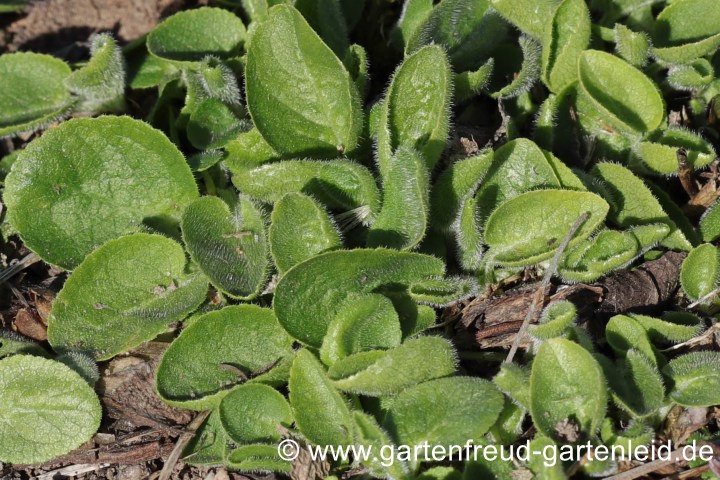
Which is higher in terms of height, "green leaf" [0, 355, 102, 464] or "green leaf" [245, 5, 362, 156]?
"green leaf" [245, 5, 362, 156]

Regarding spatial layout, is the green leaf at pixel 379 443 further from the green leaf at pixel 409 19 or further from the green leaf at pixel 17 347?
the green leaf at pixel 409 19

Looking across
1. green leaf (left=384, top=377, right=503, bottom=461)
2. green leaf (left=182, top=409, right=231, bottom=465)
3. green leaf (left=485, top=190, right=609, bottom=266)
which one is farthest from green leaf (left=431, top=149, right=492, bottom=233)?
green leaf (left=182, top=409, right=231, bottom=465)

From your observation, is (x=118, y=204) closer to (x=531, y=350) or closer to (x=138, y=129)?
(x=138, y=129)

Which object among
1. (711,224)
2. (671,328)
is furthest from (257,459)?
(711,224)

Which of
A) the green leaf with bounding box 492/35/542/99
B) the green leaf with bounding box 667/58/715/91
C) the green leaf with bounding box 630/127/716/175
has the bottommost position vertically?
the green leaf with bounding box 630/127/716/175

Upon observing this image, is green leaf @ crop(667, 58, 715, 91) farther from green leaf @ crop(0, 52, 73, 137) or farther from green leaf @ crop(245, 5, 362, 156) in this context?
green leaf @ crop(0, 52, 73, 137)

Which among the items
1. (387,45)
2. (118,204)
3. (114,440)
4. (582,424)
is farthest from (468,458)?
(387,45)

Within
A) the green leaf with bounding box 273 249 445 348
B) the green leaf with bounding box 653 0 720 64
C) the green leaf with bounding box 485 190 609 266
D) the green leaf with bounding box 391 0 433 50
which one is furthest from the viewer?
the green leaf with bounding box 391 0 433 50

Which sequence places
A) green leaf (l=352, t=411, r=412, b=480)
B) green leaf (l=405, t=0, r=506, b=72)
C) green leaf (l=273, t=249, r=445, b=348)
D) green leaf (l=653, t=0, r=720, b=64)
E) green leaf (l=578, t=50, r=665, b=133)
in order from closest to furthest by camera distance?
green leaf (l=352, t=411, r=412, b=480) → green leaf (l=273, t=249, r=445, b=348) → green leaf (l=578, t=50, r=665, b=133) → green leaf (l=653, t=0, r=720, b=64) → green leaf (l=405, t=0, r=506, b=72)
